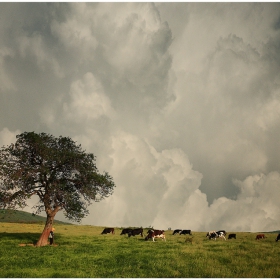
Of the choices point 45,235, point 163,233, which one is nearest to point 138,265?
point 45,235

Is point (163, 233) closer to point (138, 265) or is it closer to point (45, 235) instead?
point (45, 235)

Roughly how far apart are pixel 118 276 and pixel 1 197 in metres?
23.4

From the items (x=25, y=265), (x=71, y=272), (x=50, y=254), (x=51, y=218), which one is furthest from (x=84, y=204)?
(x=71, y=272)

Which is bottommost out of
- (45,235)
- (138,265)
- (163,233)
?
(138,265)

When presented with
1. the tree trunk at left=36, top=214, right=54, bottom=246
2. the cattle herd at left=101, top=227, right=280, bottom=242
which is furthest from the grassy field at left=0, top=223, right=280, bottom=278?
the cattle herd at left=101, top=227, right=280, bottom=242

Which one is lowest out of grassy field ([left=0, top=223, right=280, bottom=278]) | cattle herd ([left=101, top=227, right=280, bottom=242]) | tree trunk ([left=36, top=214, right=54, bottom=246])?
grassy field ([left=0, top=223, right=280, bottom=278])

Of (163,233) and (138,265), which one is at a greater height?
(163,233)

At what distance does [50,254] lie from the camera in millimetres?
25656

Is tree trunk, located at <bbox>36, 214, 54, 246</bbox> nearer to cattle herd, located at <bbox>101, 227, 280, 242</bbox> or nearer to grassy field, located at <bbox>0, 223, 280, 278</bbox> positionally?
grassy field, located at <bbox>0, 223, 280, 278</bbox>

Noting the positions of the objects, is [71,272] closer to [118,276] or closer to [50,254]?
[118,276]

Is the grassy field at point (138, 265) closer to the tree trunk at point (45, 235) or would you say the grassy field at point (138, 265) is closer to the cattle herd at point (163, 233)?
the tree trunk at point (45, 235)

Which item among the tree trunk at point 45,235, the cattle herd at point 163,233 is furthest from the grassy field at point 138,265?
the cattle herd at point 163,233

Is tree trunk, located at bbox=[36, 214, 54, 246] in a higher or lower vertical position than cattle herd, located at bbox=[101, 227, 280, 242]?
lower

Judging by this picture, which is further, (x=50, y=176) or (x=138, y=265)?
(x=50, y=176)
